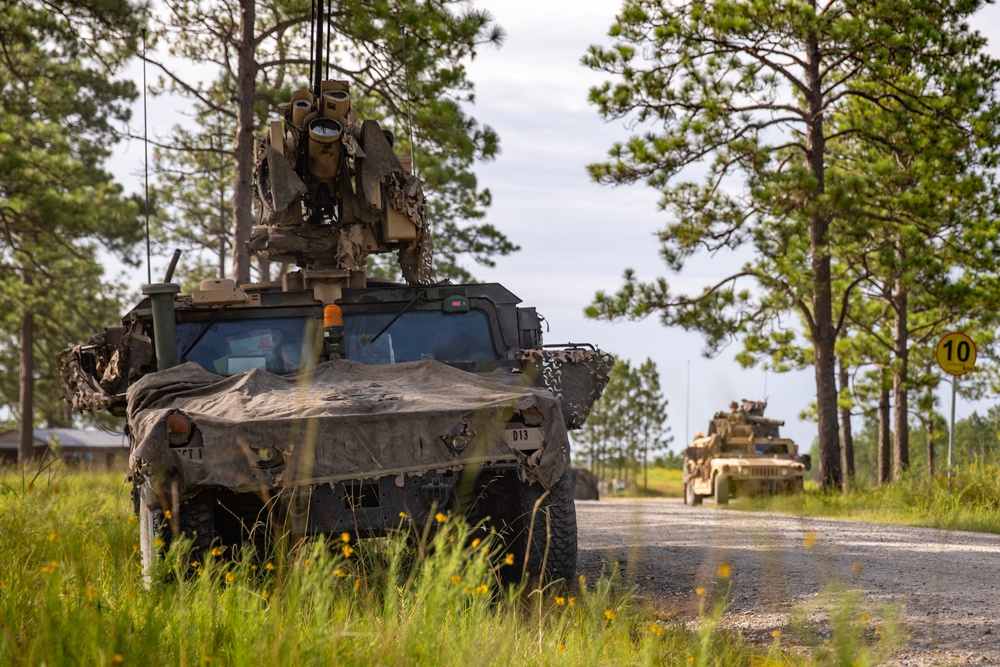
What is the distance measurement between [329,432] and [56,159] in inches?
617

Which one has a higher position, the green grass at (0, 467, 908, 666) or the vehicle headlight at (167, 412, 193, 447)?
the vehicle headlight at (167, 412, 193, 447)

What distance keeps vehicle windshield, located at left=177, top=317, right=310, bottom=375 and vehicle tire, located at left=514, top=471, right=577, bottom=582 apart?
66.9 inches

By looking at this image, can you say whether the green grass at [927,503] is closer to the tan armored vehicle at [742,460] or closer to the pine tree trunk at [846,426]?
the tan armored vehicle at [742,460]

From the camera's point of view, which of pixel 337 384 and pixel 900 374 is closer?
pixel 337 384

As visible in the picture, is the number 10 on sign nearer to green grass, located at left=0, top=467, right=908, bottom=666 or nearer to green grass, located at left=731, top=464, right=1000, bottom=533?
green grass, located at left=731, top=464, right=1000, bottom=533

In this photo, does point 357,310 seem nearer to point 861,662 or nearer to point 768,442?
point 861,662

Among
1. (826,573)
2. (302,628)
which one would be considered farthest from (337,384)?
(826,573)

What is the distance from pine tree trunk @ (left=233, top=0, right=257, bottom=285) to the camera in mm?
15930

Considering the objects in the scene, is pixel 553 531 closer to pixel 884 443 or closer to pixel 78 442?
pixel 884 443

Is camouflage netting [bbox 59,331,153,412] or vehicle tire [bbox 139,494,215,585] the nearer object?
vehicle tire [bbox 139,494,215,585]

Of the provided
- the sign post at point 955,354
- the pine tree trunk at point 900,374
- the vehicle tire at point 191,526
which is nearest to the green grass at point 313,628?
the vehicle tire at point 191,526

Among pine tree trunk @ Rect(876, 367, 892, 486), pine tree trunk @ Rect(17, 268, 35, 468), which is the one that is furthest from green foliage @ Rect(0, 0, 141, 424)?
pine tree trunk @ Rect(876, 367, 892, 486)

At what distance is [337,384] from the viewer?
6.11 m

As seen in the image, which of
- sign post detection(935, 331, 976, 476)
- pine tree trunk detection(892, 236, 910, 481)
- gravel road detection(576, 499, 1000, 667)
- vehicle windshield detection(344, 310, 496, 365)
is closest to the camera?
gravel road detection(576, 499, 1000, 667)
